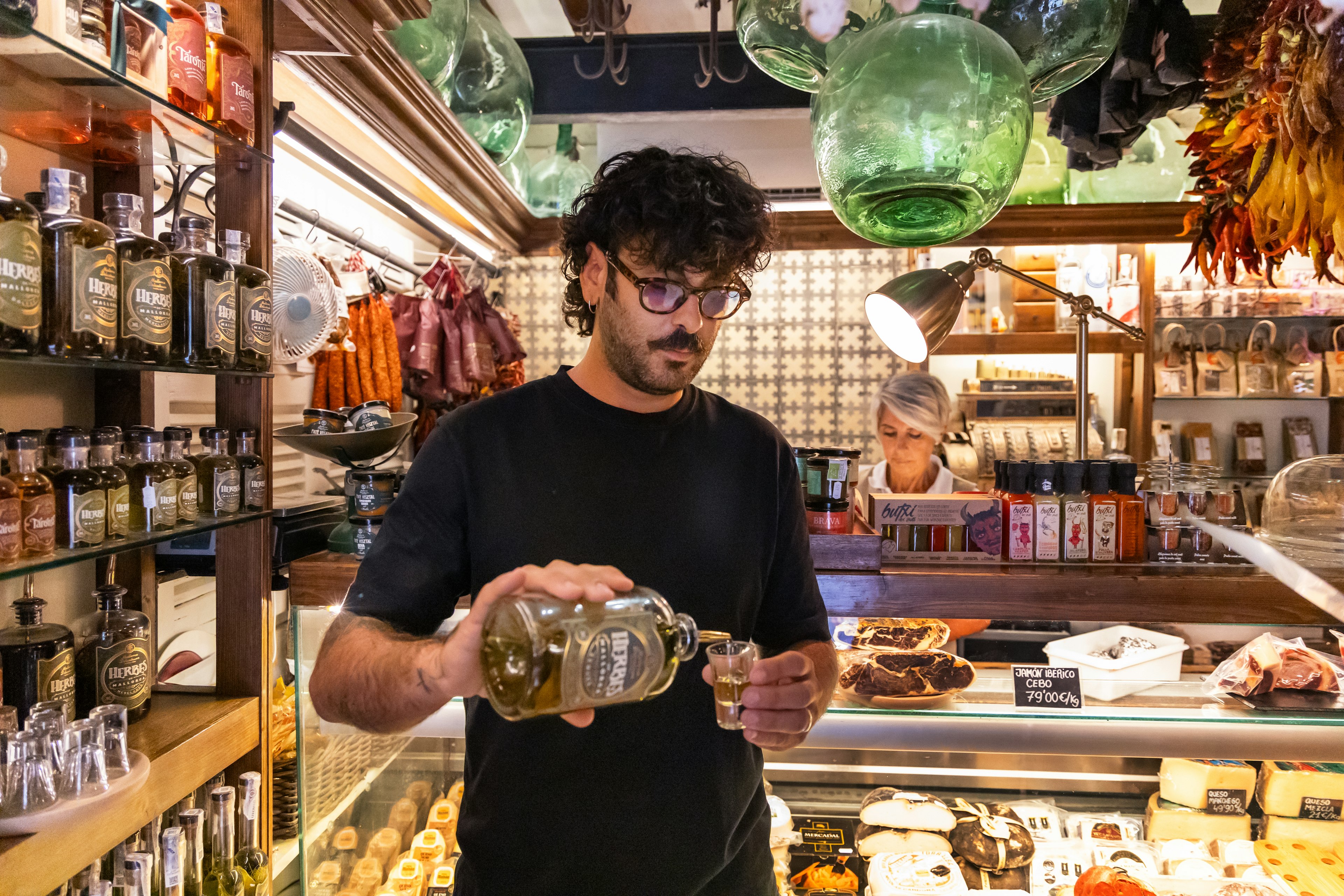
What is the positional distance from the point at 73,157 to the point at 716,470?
153cm

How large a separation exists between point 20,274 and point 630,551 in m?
1.00

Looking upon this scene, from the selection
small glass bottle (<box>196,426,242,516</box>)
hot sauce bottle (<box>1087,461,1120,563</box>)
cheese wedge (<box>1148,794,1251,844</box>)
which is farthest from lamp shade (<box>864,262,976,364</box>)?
small glass bottle (<box>196,426,242,516</box>)

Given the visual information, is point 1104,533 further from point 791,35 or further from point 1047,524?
point 791,35

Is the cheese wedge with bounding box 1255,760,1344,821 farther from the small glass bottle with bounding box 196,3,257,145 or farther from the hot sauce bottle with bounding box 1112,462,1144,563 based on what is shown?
the small glass bottle with bounding box 196,3,257,145

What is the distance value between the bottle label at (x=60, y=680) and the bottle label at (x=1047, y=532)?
198cm

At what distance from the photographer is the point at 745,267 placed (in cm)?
157

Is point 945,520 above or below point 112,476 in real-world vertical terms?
below

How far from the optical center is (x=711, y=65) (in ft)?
8.57

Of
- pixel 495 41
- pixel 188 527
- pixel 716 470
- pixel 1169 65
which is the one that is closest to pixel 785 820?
pixel 716 470

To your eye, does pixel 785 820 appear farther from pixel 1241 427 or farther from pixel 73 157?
pixel 1241 427

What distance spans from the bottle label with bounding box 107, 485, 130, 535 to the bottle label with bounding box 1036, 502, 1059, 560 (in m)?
1.86

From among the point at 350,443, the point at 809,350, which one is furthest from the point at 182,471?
the point at 809,350

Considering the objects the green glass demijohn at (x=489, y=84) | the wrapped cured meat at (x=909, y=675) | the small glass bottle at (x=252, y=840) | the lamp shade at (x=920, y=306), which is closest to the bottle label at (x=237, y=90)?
the green glass demijohn at (x=489, y=84)

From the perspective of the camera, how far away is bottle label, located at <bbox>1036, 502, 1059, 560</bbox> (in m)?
1.97
